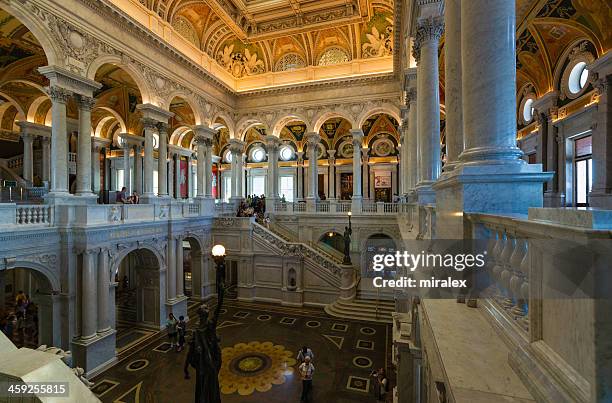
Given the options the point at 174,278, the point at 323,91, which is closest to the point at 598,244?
the point at 174,278

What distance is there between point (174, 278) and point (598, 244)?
1681 cm

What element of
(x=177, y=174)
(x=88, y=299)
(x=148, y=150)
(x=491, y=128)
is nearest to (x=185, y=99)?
(x=148, y=150)

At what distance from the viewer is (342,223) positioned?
19.8m

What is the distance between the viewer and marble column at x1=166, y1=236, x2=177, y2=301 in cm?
1523

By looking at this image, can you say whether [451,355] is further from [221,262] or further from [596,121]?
[596,121]

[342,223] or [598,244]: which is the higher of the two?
[598,244]

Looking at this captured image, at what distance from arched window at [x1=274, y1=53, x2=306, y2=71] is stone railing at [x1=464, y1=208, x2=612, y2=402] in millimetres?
22261

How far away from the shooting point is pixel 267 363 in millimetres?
11172

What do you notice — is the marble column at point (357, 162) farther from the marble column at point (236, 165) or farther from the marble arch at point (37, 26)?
the marble arch at point (37, 26)

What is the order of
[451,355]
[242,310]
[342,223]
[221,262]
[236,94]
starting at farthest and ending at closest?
1. [236,94]
2. [342,223]
3. [242,310]
4. [221,262]
5. [451,355]

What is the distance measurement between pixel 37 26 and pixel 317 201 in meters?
15.9

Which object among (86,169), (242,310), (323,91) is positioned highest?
(323,91)

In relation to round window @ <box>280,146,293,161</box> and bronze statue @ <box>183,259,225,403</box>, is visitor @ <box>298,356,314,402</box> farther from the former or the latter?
round window @ <box>280,146,293,161</box>

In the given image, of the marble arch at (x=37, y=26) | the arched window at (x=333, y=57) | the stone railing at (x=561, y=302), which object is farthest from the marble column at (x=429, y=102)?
the arched window at (x=333, y=57)
